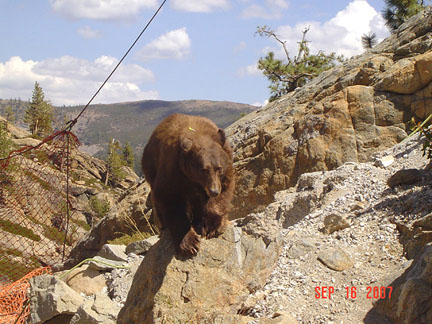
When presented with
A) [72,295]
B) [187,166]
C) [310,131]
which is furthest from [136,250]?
[310,131]

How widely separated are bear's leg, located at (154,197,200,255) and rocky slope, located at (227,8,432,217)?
20.5 feet

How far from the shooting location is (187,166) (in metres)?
5.64

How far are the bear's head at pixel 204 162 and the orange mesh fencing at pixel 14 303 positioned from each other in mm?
4366

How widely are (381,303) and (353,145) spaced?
6457 millimetres

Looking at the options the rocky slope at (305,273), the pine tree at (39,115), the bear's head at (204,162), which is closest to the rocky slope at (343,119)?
the rocky slope at (305,273)

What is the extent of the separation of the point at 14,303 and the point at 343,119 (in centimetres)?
896

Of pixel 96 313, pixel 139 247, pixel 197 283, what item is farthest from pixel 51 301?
pixel 197 283

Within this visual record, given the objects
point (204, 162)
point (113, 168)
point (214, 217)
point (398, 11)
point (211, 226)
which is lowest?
point (113, 168)

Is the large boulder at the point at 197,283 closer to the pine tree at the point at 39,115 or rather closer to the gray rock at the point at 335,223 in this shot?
the gray rock at the point at 335,223

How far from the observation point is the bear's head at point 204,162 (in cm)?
540

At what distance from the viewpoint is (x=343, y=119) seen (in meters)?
11.5

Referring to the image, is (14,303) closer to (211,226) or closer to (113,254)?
(113,254)
